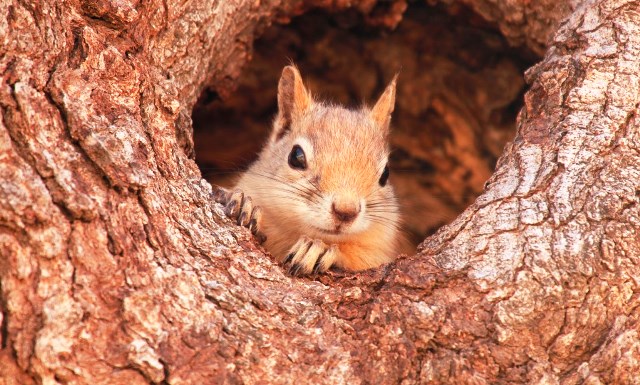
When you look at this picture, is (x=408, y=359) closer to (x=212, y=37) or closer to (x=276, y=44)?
(x=212, y=37)

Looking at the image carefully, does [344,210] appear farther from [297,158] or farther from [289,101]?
[289,101]

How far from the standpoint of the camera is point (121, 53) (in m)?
2.45

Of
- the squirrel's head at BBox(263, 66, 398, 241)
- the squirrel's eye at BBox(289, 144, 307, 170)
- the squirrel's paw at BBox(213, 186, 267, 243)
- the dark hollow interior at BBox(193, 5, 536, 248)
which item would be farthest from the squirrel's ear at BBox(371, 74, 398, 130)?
the squirrel's paw at BBox(213, 186, 267, 243)

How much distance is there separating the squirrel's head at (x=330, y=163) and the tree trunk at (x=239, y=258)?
406 millimetres

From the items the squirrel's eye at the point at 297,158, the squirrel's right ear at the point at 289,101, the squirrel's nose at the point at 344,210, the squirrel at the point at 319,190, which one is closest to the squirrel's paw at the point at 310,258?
the squirrel at the point at 319,190

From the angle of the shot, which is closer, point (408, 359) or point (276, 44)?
point (408, 359)

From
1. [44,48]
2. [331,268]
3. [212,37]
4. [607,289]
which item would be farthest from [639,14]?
[44,48]

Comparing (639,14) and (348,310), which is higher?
(639,14)

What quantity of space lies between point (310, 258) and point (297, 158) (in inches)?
30.7

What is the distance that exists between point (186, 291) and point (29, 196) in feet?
1.74

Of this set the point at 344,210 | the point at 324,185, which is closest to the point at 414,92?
the point at 324,185

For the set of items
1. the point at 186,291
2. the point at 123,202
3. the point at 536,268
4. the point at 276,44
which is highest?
the point at 276,44

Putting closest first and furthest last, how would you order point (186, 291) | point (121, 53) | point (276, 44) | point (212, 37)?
point (186, 291) < point (121, 53) < point (212, 37) < point (276, 44)

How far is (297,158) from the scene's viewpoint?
10.8 ft
